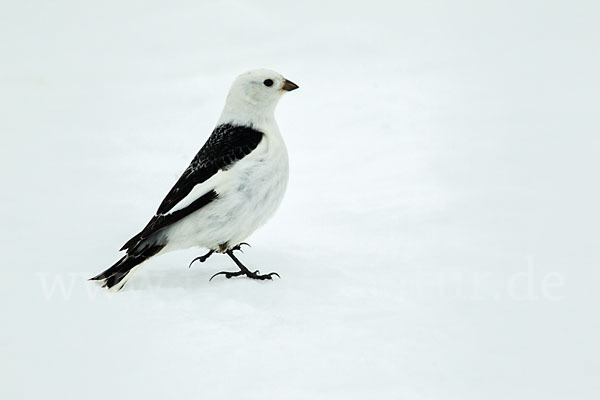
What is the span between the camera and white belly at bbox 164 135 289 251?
512 cm

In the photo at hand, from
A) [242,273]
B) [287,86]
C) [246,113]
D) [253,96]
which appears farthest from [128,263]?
[287,86]

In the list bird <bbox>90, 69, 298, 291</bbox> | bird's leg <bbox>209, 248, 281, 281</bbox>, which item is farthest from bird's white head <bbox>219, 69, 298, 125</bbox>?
bird's leg <bbox>209, 248, 281, 281</bbox>

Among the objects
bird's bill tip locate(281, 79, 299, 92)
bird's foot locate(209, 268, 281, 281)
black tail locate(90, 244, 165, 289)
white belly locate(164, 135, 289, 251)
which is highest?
bird's bill tip locate(281, 79, 299, 92)

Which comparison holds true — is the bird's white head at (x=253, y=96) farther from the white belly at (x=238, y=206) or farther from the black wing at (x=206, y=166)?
the white belly at (x=238, y=206)

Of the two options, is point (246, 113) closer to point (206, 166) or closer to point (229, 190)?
point (206, 166)

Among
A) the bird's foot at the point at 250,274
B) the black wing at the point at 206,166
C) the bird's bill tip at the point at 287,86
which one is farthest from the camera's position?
the bird's bill tip at the point at 287,86

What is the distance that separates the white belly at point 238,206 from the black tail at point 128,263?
0.39ft

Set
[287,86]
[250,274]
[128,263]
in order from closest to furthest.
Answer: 1. [128,263]
2. [250,274]
3. [287,86]

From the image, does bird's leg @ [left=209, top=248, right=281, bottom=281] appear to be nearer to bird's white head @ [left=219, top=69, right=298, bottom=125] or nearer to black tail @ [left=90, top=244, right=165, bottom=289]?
black tail @ [left=90, top=244, right=165, bottom=289]

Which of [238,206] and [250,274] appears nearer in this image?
[238,206]

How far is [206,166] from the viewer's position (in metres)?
5.17

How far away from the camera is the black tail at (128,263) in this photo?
505 centimetres

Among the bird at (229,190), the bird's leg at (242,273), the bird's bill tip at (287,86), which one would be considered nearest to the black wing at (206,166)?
the bird at (229,190)

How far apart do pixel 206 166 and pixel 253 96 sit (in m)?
0.64
